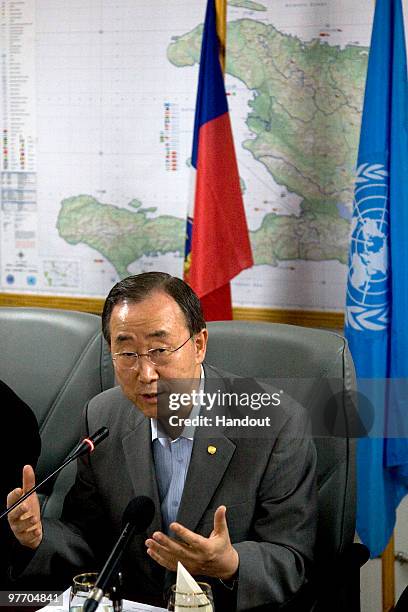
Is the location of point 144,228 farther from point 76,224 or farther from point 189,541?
point 189,541

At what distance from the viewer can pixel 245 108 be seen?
317 centimetres

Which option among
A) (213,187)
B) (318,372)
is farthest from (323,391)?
(213,187)

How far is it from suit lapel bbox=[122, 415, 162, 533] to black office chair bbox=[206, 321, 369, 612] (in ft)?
1.05

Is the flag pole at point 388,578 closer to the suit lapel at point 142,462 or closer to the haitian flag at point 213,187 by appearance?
the haitian flag at point 213,187

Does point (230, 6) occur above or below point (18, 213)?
above

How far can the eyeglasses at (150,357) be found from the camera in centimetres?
186

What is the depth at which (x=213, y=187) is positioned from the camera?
3.03 m

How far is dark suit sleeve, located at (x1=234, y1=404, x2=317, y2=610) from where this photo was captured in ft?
5.61

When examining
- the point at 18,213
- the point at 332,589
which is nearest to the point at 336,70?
the point at 18,213

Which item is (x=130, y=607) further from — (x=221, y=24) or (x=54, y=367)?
(x=221, y=24)

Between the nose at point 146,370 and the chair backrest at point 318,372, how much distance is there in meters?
0.39

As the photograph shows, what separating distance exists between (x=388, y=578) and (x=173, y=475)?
Answer: 135 centimetres

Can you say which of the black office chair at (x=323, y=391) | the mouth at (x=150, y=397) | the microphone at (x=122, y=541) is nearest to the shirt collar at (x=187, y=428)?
the mouth at (x=150, y=397)

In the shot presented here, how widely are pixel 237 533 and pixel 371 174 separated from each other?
1.35 m
